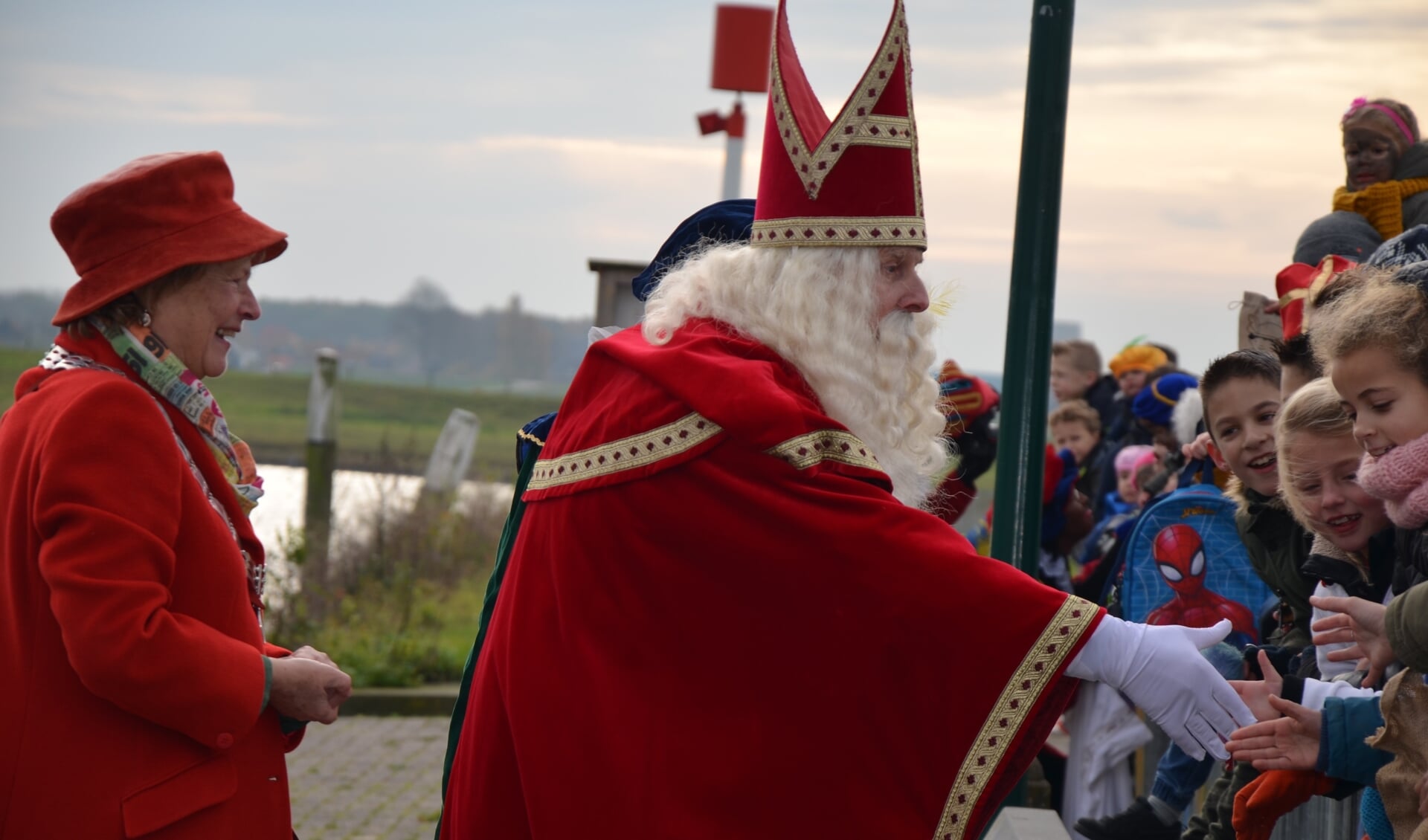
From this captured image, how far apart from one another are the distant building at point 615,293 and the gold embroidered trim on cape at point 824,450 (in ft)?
13.0

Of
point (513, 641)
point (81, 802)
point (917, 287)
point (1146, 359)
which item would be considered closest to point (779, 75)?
point (917, 287)

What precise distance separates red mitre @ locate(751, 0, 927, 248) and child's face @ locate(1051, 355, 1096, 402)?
5535 mm

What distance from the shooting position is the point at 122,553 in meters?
2.59

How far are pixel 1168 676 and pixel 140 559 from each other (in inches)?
70.4

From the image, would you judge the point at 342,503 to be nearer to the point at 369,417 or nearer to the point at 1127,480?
the point at 1127,480

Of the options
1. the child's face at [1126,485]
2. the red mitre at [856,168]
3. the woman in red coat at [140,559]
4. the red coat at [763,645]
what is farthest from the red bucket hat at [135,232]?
the child's face at [1126,485]

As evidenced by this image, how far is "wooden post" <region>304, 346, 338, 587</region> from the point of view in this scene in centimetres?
1009

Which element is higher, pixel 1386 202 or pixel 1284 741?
pixel 1386 202

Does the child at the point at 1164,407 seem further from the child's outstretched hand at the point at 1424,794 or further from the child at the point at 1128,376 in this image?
the child's outstretched hand at the point at 1424,794

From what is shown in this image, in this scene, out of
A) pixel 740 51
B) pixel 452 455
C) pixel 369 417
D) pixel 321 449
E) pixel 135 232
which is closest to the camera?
pixel 135 232

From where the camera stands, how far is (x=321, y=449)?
1040 cm

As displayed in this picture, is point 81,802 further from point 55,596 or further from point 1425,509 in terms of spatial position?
point 1425,509

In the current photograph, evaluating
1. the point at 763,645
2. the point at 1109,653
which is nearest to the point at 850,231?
the point at 763,645

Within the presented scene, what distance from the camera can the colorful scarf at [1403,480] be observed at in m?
2.70
